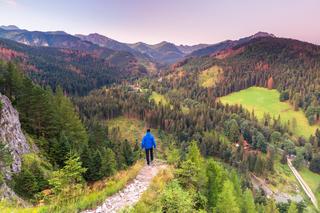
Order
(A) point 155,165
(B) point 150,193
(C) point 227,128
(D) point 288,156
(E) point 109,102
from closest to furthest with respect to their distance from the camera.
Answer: (B) point 150,193
(A) point 155,165
(D) point 288,156
(C) point 227,128
(E) point 109,102

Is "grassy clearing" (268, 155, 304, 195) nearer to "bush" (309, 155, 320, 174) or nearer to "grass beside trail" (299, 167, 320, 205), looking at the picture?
"grass beside trail" (299, 167, 320, 205)

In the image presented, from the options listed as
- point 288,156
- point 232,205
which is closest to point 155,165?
point 232,205

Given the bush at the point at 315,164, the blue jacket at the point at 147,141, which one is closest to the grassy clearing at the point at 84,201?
the blue jacket at the point at 147,141

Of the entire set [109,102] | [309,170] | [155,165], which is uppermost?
[155,165]

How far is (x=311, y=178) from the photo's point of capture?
13738cm

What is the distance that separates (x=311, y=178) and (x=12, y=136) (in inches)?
5698

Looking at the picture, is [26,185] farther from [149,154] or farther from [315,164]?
[315,164]

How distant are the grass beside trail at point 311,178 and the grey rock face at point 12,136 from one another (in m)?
125

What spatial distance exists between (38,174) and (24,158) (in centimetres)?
766

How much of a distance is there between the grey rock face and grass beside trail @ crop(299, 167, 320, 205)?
125221mm

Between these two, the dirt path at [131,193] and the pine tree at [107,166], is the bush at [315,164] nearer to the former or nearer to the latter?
the pine tree at [107,166]

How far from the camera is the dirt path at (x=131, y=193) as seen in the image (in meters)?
16.2

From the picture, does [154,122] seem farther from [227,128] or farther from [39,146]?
[39,146]

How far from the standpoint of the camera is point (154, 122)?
545 ft
